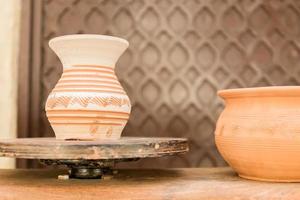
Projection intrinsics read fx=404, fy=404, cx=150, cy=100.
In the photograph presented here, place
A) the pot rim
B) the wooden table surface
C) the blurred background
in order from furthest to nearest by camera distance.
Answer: the blurred background → the pot rim → the wooden table surface

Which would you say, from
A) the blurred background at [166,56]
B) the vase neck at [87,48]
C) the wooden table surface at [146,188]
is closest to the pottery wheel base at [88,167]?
the wooden table surface at [146,188]

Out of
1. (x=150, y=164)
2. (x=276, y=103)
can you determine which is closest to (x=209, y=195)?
(x=276, y=103)

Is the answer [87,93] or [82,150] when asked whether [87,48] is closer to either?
[87,93]

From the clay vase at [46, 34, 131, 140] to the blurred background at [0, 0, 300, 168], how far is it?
38cm

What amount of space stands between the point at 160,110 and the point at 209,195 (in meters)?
0.63

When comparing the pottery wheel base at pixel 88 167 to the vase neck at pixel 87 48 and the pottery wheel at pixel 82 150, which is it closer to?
the pottery wheel at pixel 82 150

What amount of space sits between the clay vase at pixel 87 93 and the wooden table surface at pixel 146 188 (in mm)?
115

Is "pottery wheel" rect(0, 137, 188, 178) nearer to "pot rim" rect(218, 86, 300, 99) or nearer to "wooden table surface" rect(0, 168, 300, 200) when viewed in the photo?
"wooden table surface" rect(0, 168, 300, 200)

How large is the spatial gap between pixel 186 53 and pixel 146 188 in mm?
671

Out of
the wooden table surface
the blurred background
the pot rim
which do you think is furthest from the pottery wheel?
the blurred background

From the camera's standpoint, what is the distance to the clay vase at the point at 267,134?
778mm

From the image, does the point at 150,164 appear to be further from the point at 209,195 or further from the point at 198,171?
the point at 209,195

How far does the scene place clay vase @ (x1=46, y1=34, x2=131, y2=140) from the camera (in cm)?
86

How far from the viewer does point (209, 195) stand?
0.69 metres
